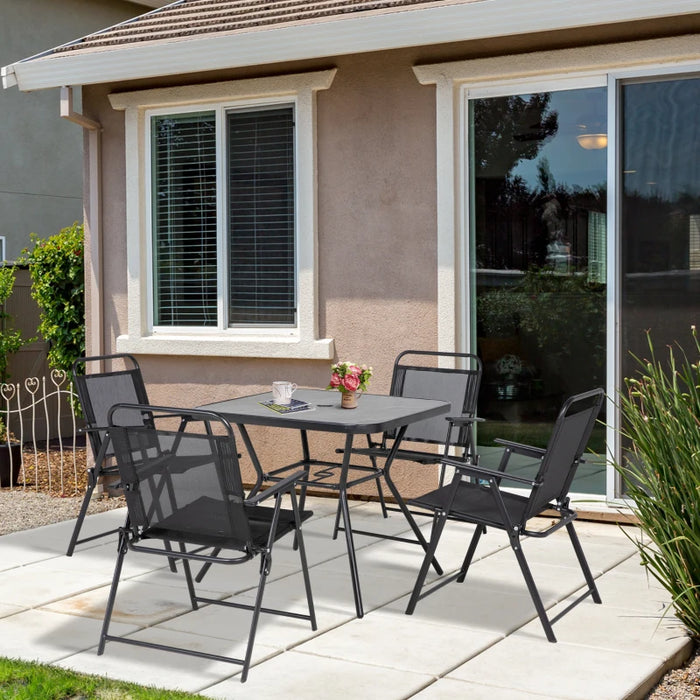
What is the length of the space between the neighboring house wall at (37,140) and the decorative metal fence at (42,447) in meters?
2.58

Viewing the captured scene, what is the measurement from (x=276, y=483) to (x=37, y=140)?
8877mm

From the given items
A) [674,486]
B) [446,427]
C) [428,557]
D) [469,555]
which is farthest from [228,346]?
[674,486]

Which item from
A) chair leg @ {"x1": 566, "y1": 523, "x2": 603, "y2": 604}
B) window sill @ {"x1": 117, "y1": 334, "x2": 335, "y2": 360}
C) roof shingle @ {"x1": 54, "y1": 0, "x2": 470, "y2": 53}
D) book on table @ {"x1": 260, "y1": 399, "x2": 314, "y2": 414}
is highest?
roof shingle @ {"x1": 54, "y1": 0, "x2": 470, "y2": 53}

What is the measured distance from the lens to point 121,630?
444cm

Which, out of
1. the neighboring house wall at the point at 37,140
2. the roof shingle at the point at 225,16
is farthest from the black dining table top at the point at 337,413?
the neighboring house wall at the point at 37,140

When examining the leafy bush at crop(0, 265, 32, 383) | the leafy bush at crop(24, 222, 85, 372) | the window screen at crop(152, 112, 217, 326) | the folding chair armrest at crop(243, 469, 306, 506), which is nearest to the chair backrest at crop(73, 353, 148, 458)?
the window screen at crop(152, 112, 217, 326)

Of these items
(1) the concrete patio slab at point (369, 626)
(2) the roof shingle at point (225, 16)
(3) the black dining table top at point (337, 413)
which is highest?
(2) the roof shingle at point (225, 16)

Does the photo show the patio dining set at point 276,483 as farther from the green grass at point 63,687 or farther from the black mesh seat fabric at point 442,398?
the green grass at point 63,687

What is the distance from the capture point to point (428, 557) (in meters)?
4.59

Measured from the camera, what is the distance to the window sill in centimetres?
720

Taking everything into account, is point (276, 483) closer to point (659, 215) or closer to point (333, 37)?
point (659, 215)

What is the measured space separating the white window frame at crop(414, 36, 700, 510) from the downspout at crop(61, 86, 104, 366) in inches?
104

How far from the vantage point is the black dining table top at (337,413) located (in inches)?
185

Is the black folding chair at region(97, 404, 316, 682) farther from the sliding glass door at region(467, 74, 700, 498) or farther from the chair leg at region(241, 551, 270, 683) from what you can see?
the sliding glass door at region(467, 74, 700, 498)
